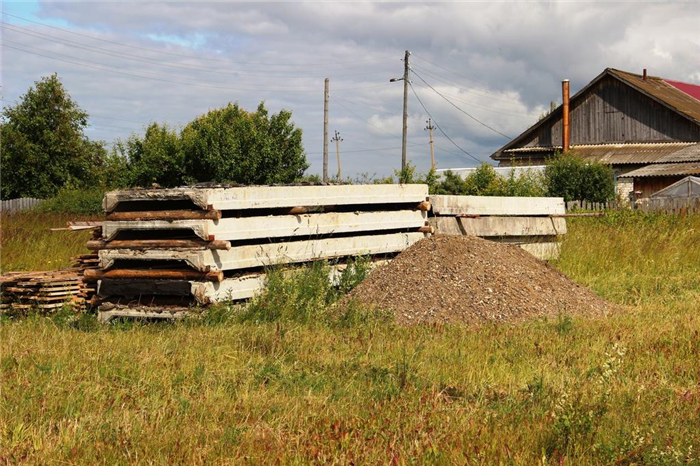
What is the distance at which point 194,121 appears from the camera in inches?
2009

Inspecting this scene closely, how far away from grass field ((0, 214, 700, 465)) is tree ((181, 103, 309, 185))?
3362cm

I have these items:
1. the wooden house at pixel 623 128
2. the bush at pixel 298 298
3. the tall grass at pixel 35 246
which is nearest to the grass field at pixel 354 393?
the bush at pixel 298 298

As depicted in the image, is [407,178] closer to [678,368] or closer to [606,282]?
[606,282]

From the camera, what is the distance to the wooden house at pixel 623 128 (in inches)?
1489

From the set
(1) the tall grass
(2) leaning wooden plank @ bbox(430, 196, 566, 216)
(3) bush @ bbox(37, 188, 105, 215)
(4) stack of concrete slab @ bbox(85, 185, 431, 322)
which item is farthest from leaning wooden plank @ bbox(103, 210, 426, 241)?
(3) bush @ bbox(37, 188, 105, 215)

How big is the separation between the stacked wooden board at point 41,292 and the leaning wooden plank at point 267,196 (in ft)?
4.74

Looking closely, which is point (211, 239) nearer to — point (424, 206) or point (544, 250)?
point (424, 206)

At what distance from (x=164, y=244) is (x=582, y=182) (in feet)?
86.6

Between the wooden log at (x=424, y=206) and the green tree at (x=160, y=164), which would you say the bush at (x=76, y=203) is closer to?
the green tree at (x=160, y=164)

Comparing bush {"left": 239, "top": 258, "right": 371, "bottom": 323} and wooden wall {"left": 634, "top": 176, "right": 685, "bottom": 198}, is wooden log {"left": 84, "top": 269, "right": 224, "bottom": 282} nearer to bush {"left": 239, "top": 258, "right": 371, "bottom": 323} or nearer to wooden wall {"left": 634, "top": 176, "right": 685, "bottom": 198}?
bush {"left": 239, "top": 258, "right": 371, "bottom": 323}

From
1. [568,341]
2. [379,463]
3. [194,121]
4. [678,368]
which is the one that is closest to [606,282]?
[568,341]

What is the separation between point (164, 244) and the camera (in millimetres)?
8242

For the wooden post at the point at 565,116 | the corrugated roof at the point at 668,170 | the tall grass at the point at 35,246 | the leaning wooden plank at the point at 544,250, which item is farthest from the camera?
the wooden post at the point at 565,116

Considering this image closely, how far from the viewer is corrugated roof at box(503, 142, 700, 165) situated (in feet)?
116
